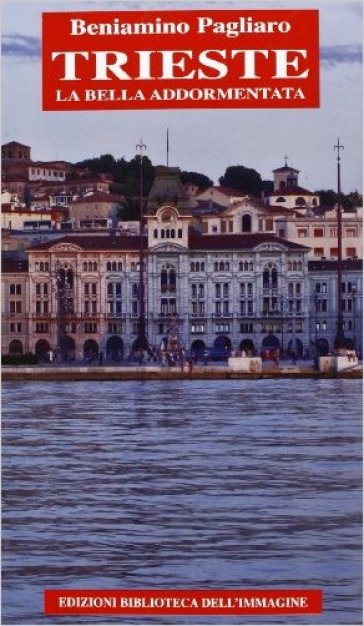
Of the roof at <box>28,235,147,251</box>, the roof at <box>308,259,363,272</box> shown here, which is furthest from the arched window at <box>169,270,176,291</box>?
the roof at <box>308,259,363,272</box>

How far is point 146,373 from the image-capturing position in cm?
1602

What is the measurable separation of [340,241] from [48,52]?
40.3ft

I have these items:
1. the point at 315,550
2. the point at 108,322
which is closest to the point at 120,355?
the point at 108,322

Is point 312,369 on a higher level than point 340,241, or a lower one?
lower

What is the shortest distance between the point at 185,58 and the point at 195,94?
77 millimetres

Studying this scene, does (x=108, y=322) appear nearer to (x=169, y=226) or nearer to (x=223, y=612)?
(x=169, y=226)

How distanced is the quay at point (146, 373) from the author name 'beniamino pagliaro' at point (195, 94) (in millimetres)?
11260

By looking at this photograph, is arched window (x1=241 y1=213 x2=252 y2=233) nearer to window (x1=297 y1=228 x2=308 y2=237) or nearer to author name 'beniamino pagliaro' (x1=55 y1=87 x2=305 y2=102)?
window (x1=297 y1=228 x2=308 y2=237)

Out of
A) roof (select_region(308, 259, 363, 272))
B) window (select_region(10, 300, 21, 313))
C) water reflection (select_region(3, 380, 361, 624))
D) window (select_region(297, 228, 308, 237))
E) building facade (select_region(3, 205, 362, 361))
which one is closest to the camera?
water reflection (select_region(3, 380, 361, 624))

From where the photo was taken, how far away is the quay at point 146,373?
15195 mm

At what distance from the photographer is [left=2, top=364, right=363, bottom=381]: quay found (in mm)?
15195

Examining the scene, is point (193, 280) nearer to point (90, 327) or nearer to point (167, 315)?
point (167, 315)

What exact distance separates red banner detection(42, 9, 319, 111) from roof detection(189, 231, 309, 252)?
49.4 feet

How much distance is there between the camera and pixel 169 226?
17203 millimetres
